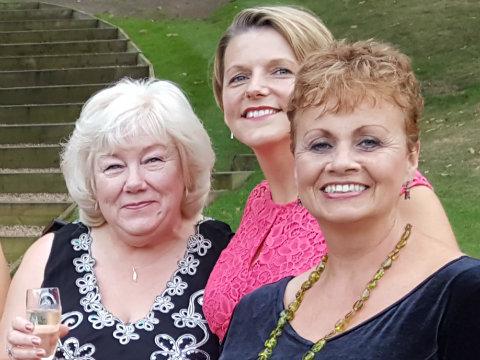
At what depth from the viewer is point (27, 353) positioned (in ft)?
9.94

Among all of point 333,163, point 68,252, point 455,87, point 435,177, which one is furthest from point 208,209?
point 333,163

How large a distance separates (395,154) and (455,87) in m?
8.63

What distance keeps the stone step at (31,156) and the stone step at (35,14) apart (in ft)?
21.0

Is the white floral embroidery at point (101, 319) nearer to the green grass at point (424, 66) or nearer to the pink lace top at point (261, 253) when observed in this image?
the pink lace top at point (261, 253)

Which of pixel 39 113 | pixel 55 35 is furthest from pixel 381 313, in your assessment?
pixel 55 35

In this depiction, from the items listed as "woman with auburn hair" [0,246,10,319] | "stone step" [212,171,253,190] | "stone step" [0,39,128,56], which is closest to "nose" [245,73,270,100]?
"woman with auburn hair" [0,246,10,319]

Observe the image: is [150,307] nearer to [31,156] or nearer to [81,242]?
[81,242]

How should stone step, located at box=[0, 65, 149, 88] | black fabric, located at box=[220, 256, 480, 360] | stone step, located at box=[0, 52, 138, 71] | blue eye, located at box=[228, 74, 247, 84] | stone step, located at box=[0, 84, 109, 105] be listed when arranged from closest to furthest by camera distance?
black fabric, located at box=[220, 256, 480, 360]
blue eye, located at box=[228, 74, 247, 84]
stone step, located at box=[0, 84, 109, 105]
stone step, located at box=[0, 65, 149, 88]
stone step, located at box=[0, 52, 138, 71]

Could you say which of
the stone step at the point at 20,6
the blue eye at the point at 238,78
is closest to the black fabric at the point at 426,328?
the blue eye at the point at 238,78

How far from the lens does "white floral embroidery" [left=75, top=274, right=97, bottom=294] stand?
3.55m

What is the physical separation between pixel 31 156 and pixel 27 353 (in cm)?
750

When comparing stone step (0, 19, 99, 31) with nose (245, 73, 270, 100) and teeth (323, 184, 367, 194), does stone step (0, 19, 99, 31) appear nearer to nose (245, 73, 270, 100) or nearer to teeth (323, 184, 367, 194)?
nose (245, 73, 270, 100)

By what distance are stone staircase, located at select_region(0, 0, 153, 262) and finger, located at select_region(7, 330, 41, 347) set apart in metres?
5.30

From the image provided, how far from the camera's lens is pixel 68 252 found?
3.68 meters
